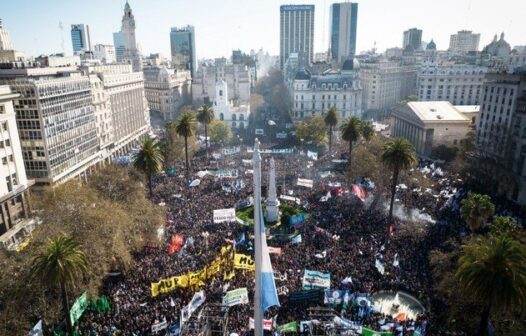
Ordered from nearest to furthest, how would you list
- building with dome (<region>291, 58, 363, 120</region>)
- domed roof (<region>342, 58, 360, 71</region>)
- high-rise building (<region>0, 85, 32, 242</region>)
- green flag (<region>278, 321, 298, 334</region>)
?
1. green flag (<region>278, 321, 298, 334</region>)
2. high-rise building (<region>0, 85, 32, 242</region>)
3. building with dome (<region>291, 58, 363, 120</region>)
4. domed roof (<region>342, 58, 360, 71</region>)

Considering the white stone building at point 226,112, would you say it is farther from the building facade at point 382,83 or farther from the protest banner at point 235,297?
the protest banner at point 235,297

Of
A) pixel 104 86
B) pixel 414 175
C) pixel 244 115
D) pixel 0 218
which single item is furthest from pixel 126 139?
pixel 414 175

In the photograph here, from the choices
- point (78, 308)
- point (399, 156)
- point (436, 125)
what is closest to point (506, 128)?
point (436, 125)

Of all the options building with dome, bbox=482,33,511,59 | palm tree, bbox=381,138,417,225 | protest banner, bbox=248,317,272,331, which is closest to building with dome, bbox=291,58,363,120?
palm tree, bbox=381,138,417,225

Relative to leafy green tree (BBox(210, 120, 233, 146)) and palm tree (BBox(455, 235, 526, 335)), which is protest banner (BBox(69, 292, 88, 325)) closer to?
palm tree (BBox(455, 235, 526, 335))

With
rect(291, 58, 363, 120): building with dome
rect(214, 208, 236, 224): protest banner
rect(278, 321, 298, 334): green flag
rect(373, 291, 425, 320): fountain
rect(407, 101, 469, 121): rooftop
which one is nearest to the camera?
rect(278, 321, 298, 334): green flag

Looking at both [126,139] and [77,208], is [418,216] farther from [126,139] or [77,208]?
[126,139]

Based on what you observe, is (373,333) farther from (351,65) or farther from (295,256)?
(351,65)
